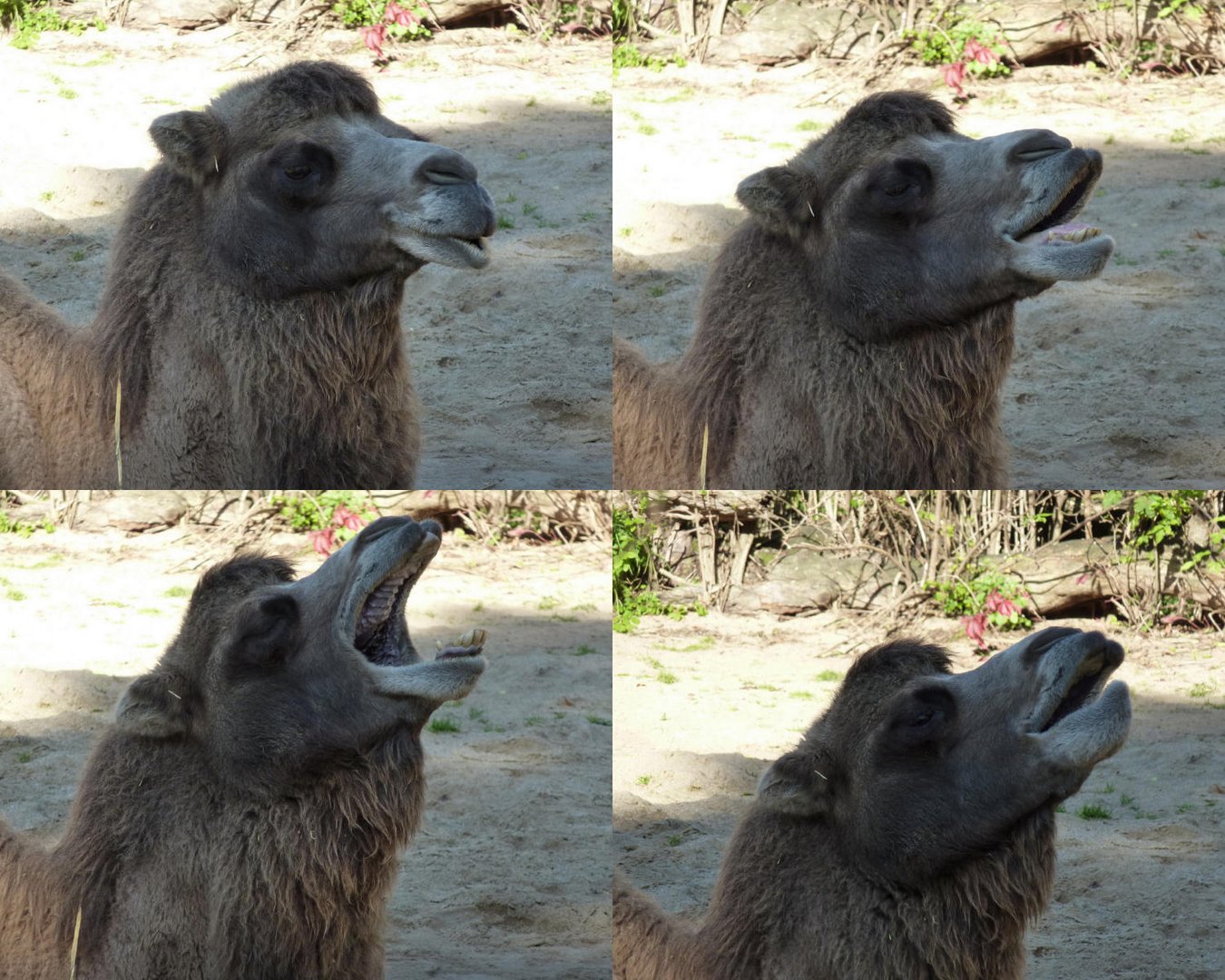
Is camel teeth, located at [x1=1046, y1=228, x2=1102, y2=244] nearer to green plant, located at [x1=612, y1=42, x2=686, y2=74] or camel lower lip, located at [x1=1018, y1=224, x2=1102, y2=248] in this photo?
camel lower lip, located at [x1=1018, y1=224, x2=1102, y2=248]

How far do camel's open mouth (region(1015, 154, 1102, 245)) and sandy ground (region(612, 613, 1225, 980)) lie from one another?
5.18 ft

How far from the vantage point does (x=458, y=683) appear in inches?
152

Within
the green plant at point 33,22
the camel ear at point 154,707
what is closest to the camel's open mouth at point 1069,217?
the camel ear at point 154,707

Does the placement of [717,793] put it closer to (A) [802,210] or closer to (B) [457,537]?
(B) [457,537]

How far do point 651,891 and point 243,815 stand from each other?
158 cm

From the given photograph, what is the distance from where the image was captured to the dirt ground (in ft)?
17.0

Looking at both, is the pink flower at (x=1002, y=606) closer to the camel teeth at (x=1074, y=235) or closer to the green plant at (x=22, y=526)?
the camel teeth at (x=1074, y=235)

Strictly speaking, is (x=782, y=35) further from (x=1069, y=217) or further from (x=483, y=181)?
(x=1069, y=217)

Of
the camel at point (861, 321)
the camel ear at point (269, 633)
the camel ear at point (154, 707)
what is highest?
the camel at point (861, 321)

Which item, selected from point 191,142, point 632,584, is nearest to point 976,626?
point 632,584

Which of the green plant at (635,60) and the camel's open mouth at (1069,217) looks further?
the green plant at (635,60)

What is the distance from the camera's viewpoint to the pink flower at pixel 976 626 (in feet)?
18.5

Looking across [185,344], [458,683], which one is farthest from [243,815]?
[185,344]

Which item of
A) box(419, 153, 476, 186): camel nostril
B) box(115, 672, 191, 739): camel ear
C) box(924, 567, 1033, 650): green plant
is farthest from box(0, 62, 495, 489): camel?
box(924, 567, 1033, 650): green plant
